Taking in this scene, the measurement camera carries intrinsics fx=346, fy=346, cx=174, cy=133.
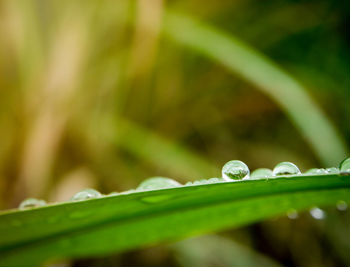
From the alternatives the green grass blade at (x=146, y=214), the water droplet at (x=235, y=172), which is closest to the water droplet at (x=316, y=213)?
the green grass blade at (x=146, y=214)

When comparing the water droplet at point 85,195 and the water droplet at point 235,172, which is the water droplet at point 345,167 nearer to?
the water droplet at point 235,172

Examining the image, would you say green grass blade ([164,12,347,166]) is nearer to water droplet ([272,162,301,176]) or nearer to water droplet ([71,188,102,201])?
water droplet ([272,162,301,176])

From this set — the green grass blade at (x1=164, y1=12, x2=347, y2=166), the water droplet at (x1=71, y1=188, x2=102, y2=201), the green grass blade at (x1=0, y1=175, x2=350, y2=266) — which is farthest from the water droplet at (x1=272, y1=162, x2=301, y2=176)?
the green grass blade at (x1=164, y1=12, x2=347, y2=166)

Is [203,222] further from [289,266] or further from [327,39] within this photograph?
[327,39]

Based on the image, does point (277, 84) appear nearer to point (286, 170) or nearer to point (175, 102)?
point (175, 102)

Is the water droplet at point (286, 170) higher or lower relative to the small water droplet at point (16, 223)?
higher

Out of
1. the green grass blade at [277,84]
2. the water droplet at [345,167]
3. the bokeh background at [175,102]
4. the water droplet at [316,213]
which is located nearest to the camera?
the water droplet at [345,167]

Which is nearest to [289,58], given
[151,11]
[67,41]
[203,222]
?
[151,11]
